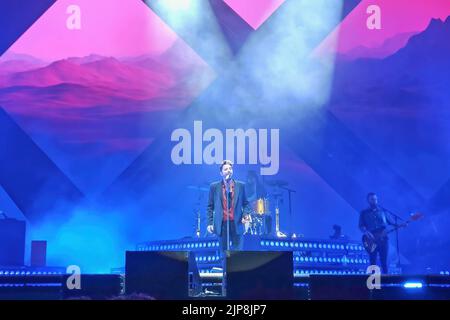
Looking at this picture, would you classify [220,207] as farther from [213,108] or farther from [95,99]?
[95,99]

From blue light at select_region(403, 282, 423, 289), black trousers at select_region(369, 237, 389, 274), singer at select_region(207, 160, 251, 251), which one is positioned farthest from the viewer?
black trousers at select_region(369, 237, 389, 274)

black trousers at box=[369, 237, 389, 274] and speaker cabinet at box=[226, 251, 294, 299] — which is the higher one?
black trousers at box=[369, 237, 389, 274]

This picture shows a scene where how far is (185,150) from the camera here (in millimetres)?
8734

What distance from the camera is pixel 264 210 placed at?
8.91 metres

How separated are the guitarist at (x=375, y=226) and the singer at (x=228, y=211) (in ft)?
7.88

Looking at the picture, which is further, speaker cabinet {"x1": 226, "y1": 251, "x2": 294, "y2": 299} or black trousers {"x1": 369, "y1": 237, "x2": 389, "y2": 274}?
black trousers {"x1": 369, "y1": 237, "x2": 389, "y2": 274}

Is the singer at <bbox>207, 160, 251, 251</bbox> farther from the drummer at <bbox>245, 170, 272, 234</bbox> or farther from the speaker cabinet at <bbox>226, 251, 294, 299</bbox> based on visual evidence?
the speaker cabinet at <bbox>226, 251, 294, 299</bbox>

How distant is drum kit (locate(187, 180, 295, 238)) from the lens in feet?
28.9

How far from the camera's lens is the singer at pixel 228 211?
6.77 meters

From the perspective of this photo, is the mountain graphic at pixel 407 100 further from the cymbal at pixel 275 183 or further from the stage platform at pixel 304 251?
the stage platform at pixel 304 251

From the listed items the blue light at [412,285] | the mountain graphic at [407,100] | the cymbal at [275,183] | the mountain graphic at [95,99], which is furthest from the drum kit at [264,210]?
the blue light at [412,285]

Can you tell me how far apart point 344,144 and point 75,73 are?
12.8 ft

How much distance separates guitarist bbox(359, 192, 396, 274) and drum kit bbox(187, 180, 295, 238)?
1.11 meters

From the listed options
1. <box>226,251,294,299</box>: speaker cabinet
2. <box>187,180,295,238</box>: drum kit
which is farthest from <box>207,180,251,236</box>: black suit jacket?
<box>226,251,294,299</box>: speaker cabinet
